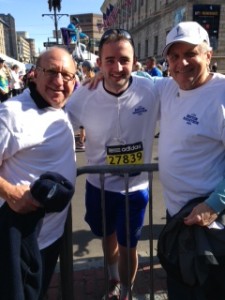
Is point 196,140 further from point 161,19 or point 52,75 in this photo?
point 161,19

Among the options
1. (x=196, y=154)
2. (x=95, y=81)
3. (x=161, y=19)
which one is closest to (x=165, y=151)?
(x=196, y=154)

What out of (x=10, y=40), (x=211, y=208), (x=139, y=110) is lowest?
(x=211, y=208)

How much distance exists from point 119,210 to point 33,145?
39.8 inches

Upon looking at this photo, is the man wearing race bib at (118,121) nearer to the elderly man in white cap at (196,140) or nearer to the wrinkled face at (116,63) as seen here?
the wrinkled face at (116,63)

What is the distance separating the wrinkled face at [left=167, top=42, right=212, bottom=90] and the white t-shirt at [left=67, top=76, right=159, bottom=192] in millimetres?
470

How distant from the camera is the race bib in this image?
7.34 feet

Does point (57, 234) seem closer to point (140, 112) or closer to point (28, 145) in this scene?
point (28, 145)

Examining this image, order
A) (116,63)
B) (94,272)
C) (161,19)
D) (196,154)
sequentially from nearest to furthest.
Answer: (196,154), (116,63), (94,272), (161,19)

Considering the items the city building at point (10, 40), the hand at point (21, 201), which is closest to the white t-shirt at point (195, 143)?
the hand at point (21, 201)

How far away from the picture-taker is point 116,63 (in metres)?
2.13

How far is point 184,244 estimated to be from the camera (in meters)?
1.71

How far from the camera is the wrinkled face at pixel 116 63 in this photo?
214 cm

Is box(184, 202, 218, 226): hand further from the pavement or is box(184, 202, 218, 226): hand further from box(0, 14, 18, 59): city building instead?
box(0, 14, 18, 59): city building

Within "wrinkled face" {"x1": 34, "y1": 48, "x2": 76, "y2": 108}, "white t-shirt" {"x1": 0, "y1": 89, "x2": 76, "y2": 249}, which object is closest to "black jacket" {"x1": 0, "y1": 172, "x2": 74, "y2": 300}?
"white t-shirt" {"x1": 0, "y1": 89, "x2": 76, "y2": 249}
